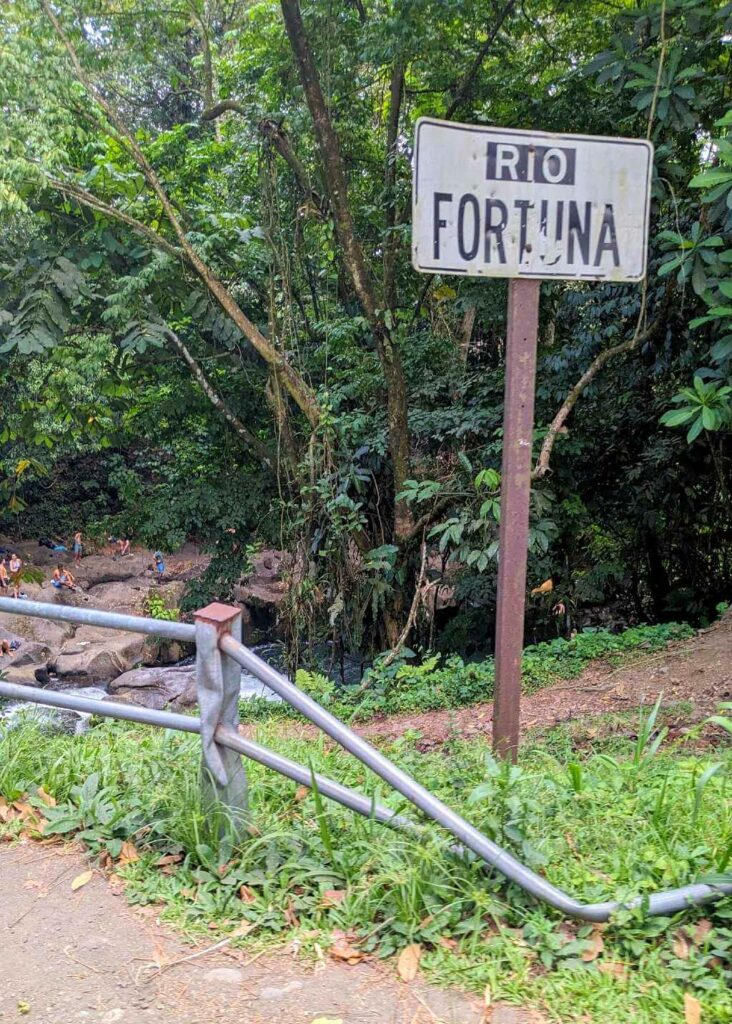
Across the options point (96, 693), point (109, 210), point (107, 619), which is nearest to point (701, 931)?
point (107, 619)

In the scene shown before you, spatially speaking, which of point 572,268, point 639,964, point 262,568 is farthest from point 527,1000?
point 262,568

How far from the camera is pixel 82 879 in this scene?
2.46 m

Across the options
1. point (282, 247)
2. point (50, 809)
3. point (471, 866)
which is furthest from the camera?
point (282, 247)

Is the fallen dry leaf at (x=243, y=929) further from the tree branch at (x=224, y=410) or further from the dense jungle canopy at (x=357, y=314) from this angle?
the tree branch at (x=224, y=410)

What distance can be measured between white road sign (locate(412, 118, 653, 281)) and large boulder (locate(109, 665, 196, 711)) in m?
8.44

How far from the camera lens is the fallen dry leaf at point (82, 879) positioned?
2432 mm

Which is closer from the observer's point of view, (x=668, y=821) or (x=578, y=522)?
(x=668, y=821)

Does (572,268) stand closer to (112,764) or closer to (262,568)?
(112,764)

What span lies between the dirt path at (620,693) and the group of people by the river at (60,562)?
8408 mm

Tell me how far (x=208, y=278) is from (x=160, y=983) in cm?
666

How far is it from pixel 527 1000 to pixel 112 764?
1779 mm

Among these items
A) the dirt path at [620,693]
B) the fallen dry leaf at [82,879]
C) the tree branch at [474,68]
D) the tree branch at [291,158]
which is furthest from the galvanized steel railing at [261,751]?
the tree branch at [291,158]

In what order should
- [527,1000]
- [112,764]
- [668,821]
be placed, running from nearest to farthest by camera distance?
1. [527,1000]
2. [668,821]
3. [112,764]

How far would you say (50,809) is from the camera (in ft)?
9.12
